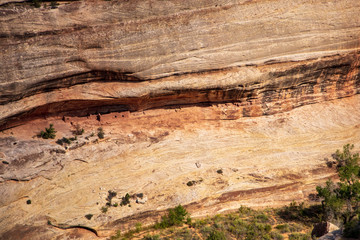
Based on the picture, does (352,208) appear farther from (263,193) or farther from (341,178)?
(263,193)

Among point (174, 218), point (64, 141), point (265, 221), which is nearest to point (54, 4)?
point (64, 141)

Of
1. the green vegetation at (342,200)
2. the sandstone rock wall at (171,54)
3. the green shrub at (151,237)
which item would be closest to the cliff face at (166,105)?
the sandstone rock wall at (171,54)

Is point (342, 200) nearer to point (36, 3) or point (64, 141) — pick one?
point (64, 141)

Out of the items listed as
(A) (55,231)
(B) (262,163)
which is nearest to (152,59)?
(B) (262,163)

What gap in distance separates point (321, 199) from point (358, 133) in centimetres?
614

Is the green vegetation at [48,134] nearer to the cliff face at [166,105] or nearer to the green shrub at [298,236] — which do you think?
the cliff face at [166,105]

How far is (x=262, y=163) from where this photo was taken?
23500mm

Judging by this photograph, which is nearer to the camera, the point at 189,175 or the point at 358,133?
the point at 189,175

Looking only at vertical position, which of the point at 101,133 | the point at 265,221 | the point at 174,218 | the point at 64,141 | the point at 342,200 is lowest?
the point at 265,221

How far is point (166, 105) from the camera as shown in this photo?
25.1 metres

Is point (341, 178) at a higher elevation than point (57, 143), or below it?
below

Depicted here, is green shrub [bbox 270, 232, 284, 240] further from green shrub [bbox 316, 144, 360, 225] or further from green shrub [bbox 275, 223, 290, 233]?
green shrub [bbox 316, 144, 360, 225]

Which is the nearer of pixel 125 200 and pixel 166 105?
pixel 125 200

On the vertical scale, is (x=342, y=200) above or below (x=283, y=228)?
above
